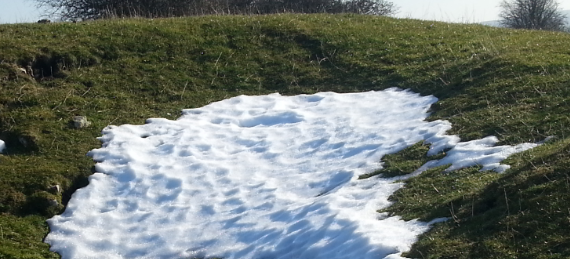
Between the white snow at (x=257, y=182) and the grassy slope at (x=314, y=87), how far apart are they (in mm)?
402

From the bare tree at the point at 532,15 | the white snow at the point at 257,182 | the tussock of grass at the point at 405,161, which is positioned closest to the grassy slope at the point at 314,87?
the tussock of grass at the point at 405,161

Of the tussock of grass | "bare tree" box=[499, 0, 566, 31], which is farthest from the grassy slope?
"bare tree" box=[499, 0, 566, 31]

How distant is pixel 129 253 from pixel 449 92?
26.1ft

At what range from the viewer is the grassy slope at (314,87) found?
284 inches

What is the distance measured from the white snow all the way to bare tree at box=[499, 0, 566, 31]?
47.6 metres

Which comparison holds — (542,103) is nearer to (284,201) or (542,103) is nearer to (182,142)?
(284,201)

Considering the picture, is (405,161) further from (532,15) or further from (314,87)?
(532,15)

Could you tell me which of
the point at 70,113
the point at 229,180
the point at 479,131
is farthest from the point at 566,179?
the point at 70,113

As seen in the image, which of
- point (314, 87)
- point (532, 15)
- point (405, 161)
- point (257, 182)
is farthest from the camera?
point (532, 15)

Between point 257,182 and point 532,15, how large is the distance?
53.8 metres

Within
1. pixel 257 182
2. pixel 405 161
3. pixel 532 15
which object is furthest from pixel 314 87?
pixel 532 15

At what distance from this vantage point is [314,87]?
50.9 feet

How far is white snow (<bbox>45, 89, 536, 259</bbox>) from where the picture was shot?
8.21 meters

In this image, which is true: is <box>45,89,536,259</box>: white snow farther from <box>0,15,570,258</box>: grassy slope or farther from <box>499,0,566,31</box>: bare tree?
<box>499,0,566,31</box>: bare tree
